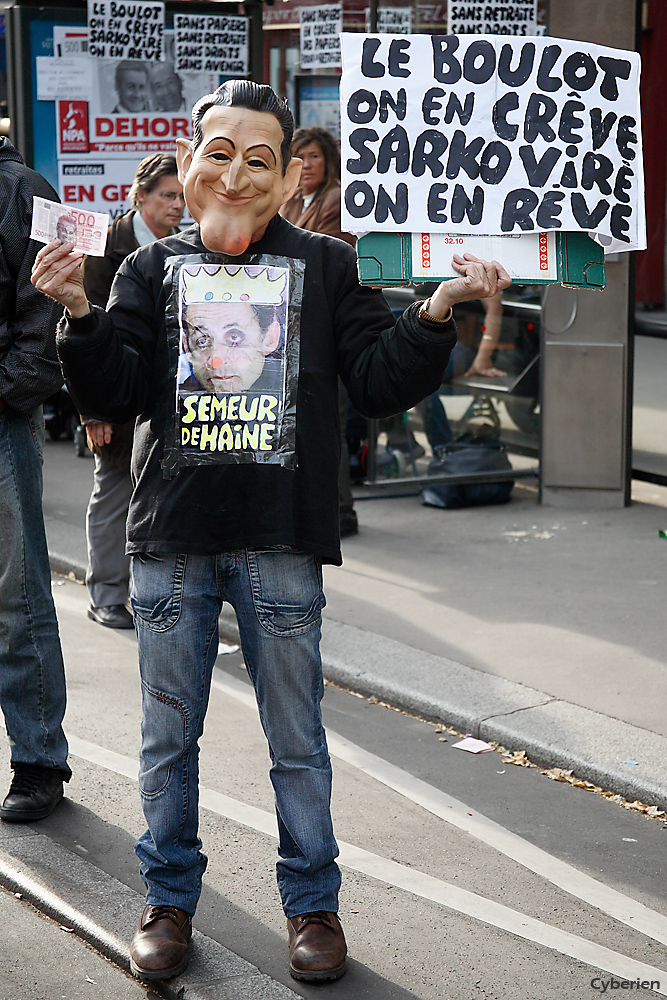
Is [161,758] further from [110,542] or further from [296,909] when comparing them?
[110,542]

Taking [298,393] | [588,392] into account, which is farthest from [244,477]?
[588,392]

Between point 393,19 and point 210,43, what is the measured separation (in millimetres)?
1151

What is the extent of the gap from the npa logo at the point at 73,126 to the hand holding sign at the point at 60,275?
16.5 ft

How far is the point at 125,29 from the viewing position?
7344mm

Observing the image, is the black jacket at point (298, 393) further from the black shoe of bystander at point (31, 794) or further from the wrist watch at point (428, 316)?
the black shoe of bystander at point (31, 794)

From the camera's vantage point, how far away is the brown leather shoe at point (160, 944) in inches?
114

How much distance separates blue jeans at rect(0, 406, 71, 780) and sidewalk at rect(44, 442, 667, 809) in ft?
4.93

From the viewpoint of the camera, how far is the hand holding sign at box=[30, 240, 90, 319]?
8.70 feet

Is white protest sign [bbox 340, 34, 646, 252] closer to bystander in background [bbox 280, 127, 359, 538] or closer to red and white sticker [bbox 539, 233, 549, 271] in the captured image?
red and white sticker [bbox 539, 233, 549, 271]

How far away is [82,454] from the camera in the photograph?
9180 mm

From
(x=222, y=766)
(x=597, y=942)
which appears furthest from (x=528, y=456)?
(x=597, y=942)

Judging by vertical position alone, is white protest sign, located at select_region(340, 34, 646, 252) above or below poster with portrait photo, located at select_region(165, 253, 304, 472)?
above

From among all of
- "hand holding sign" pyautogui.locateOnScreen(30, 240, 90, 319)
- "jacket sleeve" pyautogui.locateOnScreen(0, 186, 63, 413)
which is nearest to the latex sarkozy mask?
"hand holding sign" pyautogui.locateOnScreen(30, 240, 90, 319)

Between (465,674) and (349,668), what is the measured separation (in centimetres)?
47
